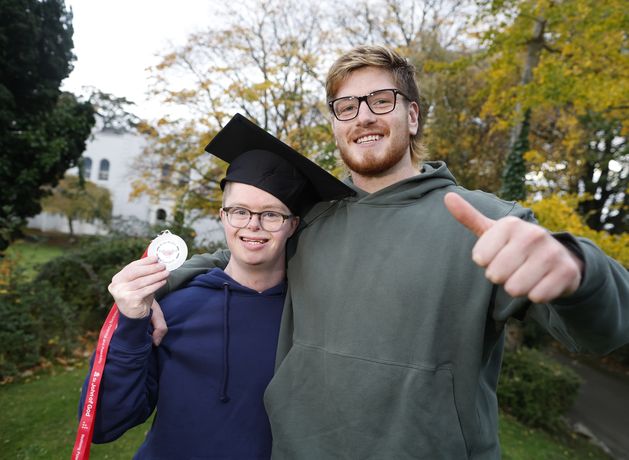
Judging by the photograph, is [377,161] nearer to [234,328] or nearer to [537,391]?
[234,328]

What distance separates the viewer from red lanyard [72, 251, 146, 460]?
5.26 ft

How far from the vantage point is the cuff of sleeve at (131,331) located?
1631 mm

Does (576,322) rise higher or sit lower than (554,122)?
lower

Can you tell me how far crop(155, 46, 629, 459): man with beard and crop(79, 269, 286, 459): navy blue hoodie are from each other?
16cm

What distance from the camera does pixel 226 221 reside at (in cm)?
196

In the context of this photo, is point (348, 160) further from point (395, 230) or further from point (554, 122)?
point (554, 122)

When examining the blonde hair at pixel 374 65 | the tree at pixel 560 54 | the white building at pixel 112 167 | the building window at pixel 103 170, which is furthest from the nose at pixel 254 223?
the building window at pixel 103 170

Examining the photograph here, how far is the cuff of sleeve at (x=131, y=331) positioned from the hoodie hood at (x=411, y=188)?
1.04 metres

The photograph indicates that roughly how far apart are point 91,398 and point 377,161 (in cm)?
153

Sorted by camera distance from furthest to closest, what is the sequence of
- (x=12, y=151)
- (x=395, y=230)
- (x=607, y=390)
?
(x=607, y=390)
(x=12, y=151)
(x=395, y=230)

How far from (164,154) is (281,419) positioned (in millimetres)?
13006

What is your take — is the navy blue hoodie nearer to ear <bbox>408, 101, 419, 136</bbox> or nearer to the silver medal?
the silver medal

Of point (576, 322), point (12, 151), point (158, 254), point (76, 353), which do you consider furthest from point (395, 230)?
point (12, 151)

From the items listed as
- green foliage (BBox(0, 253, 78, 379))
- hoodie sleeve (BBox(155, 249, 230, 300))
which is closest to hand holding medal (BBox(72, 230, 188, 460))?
hoodie sleeve (BBox(155, 249, 230, 300))
